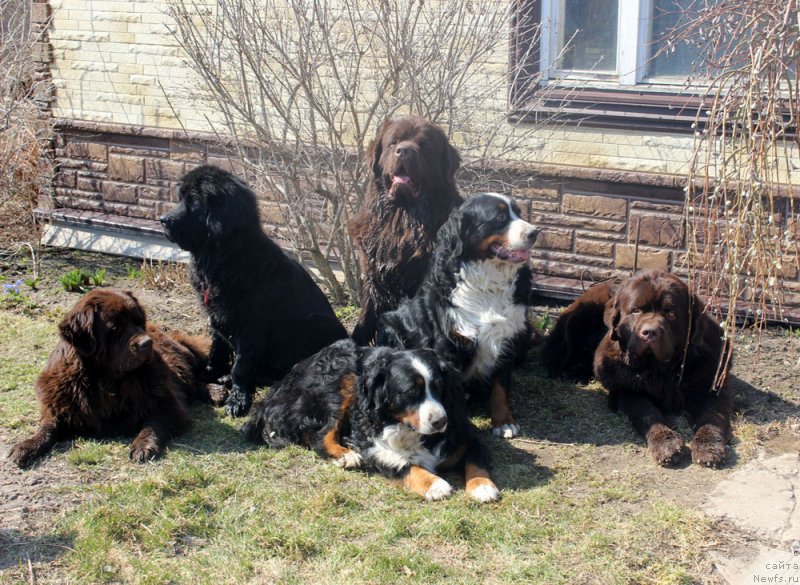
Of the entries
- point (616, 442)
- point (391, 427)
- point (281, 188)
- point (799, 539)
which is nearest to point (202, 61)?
point (281, 188)

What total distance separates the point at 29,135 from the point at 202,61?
4540 mm

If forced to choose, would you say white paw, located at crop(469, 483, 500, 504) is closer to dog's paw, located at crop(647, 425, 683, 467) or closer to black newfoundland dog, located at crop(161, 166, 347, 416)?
dog's paw, located at crop(647, 425, 683, 467)

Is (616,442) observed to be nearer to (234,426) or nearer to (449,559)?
(449,559)

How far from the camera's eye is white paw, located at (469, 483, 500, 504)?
504cm

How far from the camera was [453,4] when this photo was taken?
758 centimetres

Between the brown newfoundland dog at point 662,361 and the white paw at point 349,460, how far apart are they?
70.4 inches

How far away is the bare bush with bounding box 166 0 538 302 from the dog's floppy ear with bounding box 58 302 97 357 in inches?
103

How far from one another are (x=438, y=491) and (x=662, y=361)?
6.22ft

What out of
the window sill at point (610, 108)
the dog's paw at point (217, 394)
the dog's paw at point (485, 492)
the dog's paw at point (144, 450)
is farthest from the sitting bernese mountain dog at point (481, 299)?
the window sill at point (610, 108)

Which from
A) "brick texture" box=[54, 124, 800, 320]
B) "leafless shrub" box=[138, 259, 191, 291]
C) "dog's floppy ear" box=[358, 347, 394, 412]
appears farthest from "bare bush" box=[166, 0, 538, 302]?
"dog's floppy ear" box=[358, 347, 394, 412]

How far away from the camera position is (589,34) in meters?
8.38

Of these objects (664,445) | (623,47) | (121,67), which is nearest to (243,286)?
(664,445)

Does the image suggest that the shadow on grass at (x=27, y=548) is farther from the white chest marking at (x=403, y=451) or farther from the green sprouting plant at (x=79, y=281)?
the green sprouting plant at (x=79, y=281)

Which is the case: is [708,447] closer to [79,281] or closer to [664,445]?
[664,445]
